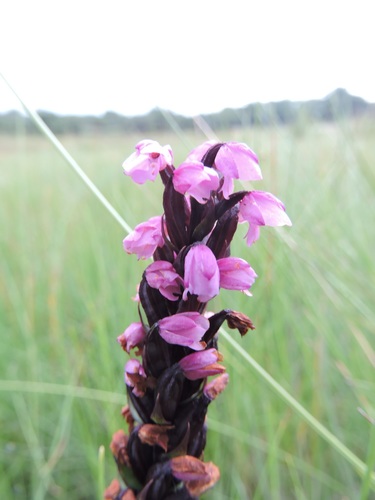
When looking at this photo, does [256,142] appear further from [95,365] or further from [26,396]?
[26,396]

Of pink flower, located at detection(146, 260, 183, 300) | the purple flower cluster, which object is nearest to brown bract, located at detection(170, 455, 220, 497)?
the purple flower cluster

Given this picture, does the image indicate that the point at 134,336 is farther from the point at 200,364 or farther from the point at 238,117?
the point at 238,117

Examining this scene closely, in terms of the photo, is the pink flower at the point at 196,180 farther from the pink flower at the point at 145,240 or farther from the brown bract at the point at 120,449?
the brown bract at the point at 120,449

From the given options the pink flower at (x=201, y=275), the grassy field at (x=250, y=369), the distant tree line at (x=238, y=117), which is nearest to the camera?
the pink flower at (x=201, y=275)

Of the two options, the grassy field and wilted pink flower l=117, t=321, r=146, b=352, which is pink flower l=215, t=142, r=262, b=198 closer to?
wilted pink flower l=117, t=321, r=146, b=352

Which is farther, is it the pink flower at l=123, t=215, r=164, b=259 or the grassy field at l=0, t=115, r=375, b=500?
the grassy field at l=0, t=115, r=375, b=500

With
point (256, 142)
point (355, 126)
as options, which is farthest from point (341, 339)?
point (355, 126)

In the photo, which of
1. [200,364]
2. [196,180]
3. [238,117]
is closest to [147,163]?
[196,180]

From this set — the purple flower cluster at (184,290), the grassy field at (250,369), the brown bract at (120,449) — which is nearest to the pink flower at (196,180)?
the purple flower cluster at (184,290)
